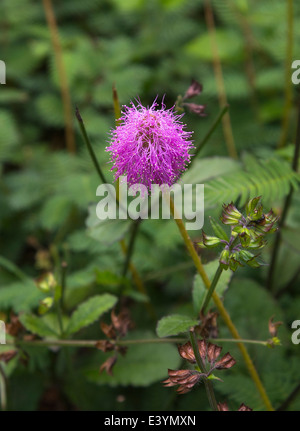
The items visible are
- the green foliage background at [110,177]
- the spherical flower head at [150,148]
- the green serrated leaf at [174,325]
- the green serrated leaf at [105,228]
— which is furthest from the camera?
the green foliage background at [110,177]

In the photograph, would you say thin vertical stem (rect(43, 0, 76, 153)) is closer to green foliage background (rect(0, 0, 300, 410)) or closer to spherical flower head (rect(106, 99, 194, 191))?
green foliage background (rect(0, 0, 300, 410))

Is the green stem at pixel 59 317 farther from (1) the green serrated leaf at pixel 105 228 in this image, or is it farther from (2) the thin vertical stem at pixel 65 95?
(2) the thin vertical stem at pixel 65 95

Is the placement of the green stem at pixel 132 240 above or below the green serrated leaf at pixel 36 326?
above

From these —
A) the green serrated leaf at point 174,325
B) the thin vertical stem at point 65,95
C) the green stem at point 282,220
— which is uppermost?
the thin vertical stem at point 65,95

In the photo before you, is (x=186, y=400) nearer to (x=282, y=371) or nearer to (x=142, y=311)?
(x=282, y=371)

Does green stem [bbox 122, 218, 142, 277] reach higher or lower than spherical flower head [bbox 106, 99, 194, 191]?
higher

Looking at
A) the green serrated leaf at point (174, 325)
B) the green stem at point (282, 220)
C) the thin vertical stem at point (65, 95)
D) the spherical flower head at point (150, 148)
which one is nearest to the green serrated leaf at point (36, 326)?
the green serrated leaf at point (174, 325)

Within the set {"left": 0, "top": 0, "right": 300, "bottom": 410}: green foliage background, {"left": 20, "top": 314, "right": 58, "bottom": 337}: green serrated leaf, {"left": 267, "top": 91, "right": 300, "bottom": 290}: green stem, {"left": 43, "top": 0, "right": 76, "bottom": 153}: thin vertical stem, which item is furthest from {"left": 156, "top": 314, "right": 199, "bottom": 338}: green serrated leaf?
{"left": 43, "top": 0, "right": 76, "bottom": 153}: thin vertical stem
